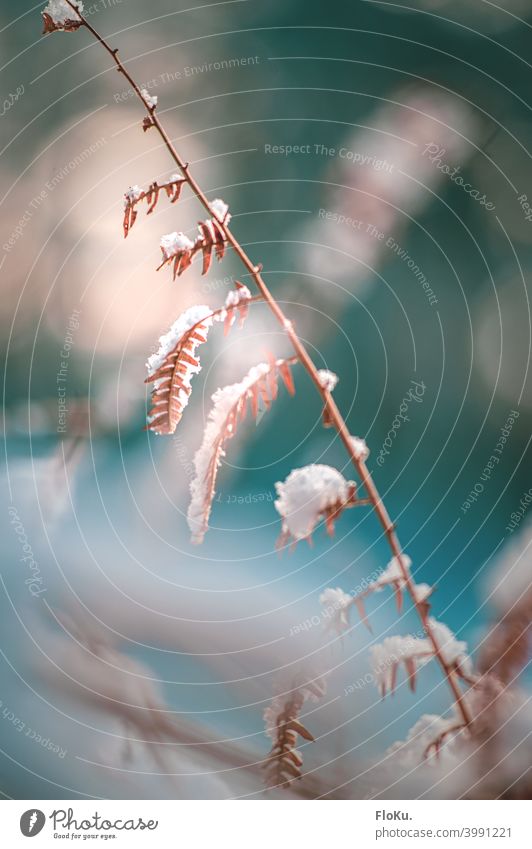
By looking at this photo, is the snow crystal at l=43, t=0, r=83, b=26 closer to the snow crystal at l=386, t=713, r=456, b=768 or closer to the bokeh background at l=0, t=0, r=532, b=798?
the bokeh background at l=0, t=0, r=532, b=798

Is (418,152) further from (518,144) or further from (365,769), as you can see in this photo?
(365,769)

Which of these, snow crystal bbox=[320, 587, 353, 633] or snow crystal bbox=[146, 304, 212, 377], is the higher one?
snow crystal bbox=[146, 304, 212, 377]

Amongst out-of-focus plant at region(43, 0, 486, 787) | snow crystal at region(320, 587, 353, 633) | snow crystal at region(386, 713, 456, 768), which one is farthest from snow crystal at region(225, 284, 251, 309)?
snow crystal at region(386, 713, 456, 768)

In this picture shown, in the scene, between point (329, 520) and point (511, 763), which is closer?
point (329, 520)

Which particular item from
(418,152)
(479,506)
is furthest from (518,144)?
(479,506)

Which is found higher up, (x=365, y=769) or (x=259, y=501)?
(x=259, y=501)
